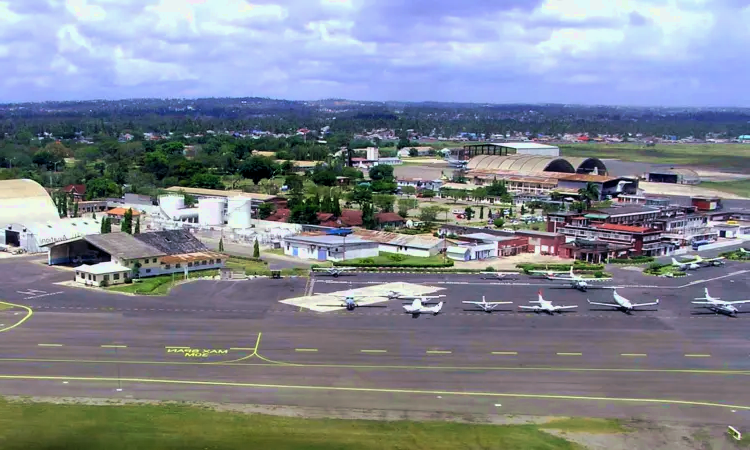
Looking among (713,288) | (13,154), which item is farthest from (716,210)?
(13,154)

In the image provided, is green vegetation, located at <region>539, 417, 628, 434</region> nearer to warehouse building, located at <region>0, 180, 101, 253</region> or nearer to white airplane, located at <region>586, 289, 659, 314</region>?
white airplane, located at <region>586, 289, 659, 314</region>

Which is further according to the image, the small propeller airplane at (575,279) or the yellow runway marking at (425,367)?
the small propeller airplane at (575,279)

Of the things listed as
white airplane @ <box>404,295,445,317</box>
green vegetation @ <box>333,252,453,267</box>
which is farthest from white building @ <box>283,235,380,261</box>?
white airplane @ <box>404,295,445,317</box>

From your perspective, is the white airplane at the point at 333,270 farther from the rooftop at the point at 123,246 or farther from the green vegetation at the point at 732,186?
the green vegetation at the point at 732,186

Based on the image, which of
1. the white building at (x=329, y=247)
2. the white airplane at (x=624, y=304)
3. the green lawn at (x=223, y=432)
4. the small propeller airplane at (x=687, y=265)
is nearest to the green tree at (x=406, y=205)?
the white building at (x=329, y=247)

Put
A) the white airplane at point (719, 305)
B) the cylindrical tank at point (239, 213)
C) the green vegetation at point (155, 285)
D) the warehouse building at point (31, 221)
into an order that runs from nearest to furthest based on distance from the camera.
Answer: the white airplane at point (719, 305) → the green vegetation at point (155, 285) → the warehouse building at point (31, 221) → the cylindrical tank at point (239, 213)
